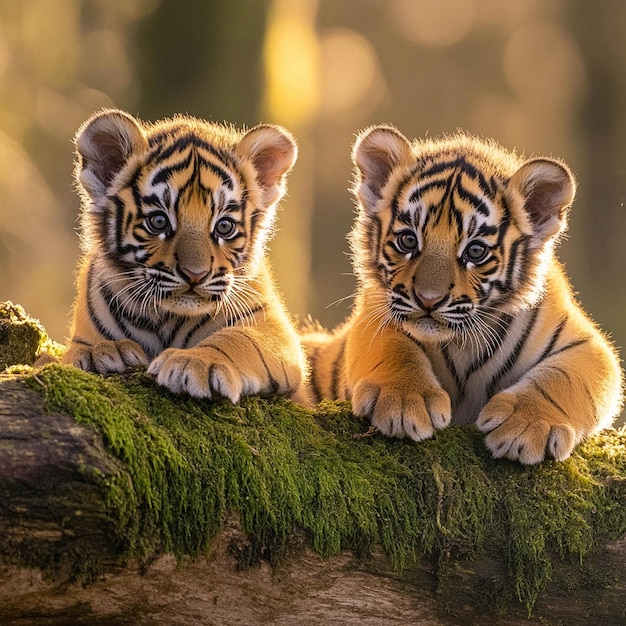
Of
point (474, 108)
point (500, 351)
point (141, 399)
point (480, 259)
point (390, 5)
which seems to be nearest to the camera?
point (141, 399)

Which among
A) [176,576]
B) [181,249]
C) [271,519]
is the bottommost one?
[176,576]

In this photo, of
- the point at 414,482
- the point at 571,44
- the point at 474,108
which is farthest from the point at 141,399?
the point at 474,108

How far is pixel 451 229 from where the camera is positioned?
3.93m

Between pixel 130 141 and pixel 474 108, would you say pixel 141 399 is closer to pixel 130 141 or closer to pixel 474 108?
pixel 130 141

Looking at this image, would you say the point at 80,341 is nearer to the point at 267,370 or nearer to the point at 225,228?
the point at 225,228

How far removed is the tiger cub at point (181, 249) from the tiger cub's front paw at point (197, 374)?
0.08 metres

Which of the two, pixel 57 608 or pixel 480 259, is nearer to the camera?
pixel 57 608

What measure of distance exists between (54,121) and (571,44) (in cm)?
887

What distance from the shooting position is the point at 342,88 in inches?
806

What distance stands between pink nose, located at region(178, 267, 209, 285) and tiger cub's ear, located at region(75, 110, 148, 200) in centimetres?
73

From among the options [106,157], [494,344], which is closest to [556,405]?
[494,344]

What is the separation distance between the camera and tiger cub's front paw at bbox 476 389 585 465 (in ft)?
11.8

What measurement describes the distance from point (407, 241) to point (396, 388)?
0.65 metres

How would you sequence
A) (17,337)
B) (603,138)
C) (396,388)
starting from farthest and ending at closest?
(603,138)
(17,337)
(396,388)
